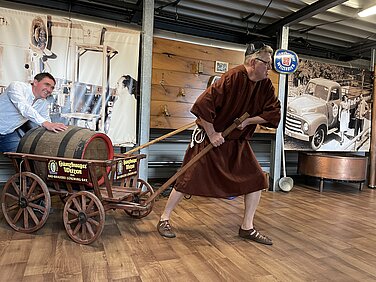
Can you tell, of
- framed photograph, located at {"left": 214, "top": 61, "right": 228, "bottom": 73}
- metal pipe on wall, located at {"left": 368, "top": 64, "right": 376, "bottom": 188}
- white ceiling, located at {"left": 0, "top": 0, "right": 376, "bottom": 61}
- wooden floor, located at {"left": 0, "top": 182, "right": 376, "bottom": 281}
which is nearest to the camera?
wooden floor, located at {"left": 0, "top": 182, "right": 376, "bottom": 281}

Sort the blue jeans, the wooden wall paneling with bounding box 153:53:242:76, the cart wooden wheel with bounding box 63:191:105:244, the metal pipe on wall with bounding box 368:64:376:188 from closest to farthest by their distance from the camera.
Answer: the cart wooden wheel with bounding box 63:191:105:244 < the blue jeans < the wooden wall paneling with bounding box 153:53:242:76 < the metal pipe on wall with bounding box 368:64:376:188

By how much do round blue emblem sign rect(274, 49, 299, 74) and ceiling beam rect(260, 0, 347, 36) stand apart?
18.1 inches

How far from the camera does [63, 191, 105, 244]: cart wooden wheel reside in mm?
2300

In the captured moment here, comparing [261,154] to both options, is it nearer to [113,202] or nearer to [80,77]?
[80,77]

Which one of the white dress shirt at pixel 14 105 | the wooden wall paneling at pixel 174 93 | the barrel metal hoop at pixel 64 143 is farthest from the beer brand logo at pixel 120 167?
the wooden wall paneling at pixel 174 93

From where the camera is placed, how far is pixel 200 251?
2.32 meters

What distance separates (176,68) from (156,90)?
1.38ft

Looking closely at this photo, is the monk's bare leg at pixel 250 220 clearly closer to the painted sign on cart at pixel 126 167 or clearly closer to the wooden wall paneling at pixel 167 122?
the painted sign on cart at pixel 126 167

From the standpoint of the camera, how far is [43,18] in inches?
140

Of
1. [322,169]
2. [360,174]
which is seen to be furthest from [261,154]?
[360,174]

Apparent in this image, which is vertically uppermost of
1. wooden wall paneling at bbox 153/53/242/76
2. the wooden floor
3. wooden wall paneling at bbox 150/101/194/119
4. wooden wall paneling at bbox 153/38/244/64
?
wooden wall paneling at bbox 153/38/244/64

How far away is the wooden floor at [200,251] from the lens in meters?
1.94

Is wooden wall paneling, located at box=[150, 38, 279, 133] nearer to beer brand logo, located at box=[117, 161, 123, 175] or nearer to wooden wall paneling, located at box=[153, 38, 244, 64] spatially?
wooden wall paneling, located at box=[153, 38, 244, 64]

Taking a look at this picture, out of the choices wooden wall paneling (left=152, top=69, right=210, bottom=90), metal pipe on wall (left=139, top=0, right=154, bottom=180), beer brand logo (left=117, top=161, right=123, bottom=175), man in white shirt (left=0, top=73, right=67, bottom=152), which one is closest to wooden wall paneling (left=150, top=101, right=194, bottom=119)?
metal pipe on wall (left=139, top=0, right=154, bottom=180)
